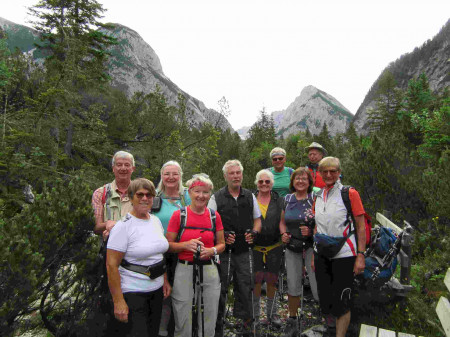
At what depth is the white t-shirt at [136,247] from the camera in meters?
2.22

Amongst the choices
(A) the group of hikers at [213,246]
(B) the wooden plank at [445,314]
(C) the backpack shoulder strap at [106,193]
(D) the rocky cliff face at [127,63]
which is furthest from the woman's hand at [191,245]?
(D) the rocky cliff face at [127,63]

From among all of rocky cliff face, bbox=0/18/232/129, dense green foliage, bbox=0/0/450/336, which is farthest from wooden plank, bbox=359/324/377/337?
rocky cliff face, bbox=0/18/232/129

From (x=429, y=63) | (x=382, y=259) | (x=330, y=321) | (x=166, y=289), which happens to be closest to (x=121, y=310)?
(x=166, y=289)

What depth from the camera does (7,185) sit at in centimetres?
721

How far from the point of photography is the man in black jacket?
11.1 feet

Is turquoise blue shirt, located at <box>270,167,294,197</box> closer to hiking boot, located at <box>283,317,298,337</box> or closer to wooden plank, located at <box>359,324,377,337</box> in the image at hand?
hiking boot, located at <box>283,317,298,337</box>

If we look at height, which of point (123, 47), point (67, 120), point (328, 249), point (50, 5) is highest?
point (123, 47)

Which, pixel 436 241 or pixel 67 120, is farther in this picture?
pixel 67 120

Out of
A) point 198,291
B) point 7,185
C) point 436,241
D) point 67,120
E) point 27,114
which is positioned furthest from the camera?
point 67,120

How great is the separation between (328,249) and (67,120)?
11847mm

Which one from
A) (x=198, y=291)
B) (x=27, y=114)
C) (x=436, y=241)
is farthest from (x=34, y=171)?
(x=436, y=241)

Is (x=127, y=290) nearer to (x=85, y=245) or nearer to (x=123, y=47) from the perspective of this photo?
(x=85, y=245)

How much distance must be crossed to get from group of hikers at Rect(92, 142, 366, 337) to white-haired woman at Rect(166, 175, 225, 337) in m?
0.01

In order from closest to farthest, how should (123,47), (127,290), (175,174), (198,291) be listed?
(127,290)
(198,291)
(175,174)
(123,47)
